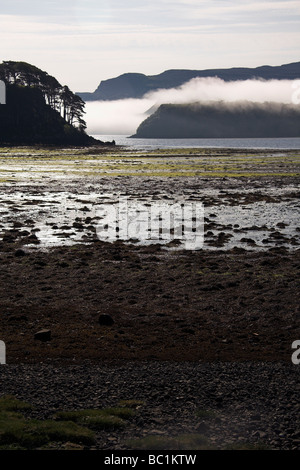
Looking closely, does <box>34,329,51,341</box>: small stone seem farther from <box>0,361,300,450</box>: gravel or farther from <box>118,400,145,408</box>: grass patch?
<box>118,400,145,408</box>: grass patch

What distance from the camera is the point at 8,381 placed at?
1408 centimetres

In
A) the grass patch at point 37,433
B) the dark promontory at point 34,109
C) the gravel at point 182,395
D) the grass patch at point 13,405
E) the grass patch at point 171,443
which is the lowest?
the gravel at point 182,395

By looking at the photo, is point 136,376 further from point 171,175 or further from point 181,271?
point 171,175

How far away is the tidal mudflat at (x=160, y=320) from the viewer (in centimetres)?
1288

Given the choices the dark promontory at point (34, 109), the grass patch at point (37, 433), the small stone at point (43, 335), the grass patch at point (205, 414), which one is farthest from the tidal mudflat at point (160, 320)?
the dark promontory at point (34, 109)

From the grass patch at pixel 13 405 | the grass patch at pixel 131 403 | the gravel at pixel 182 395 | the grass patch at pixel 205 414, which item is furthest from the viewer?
the grass patch at pixel 131 403

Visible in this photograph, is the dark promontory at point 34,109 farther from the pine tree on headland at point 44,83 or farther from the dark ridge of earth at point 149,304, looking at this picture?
the dark ridge of earth at point 149,304

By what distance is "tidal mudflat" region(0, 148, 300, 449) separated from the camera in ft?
42.3

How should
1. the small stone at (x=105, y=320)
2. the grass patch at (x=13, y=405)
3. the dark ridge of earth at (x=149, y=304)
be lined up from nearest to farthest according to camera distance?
the grass patch at (x=13, y=405) → the dark ridge of earth at (x=149, y=304) → the small stone at (x=105, y=320)

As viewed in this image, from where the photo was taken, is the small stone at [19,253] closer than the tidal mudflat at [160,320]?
No

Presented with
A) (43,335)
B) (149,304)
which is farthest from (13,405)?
(149,304)
